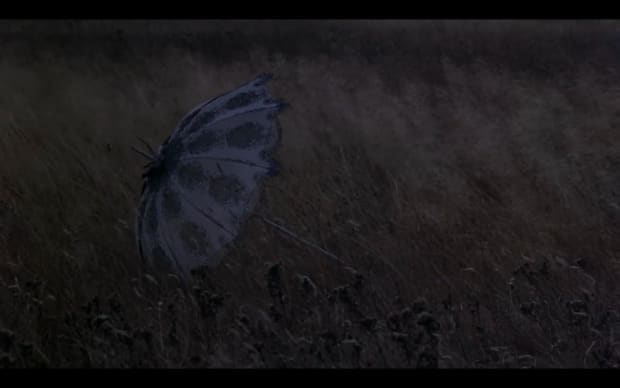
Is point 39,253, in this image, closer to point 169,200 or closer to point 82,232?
point 82,232

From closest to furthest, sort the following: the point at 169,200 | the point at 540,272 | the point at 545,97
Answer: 1. the point at 169,200
2. the point at 540,272
3. the point at 545,97

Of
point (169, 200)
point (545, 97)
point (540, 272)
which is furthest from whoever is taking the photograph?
point (545, 97)

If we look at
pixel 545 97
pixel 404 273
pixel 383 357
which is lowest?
pixel 383 357

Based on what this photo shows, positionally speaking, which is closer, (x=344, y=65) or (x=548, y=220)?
(x=548, y=220)

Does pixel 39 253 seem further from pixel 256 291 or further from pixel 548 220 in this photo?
pixel 548 220

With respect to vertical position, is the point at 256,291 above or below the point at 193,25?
below

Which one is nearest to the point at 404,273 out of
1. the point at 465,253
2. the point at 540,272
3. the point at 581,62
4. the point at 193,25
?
the point at 465,253
